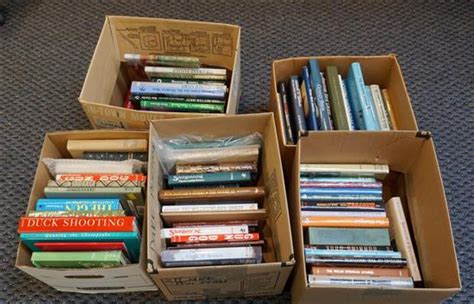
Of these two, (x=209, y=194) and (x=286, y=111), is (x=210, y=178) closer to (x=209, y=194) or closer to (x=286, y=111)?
(x=209, y=194)

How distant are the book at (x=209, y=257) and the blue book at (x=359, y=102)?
0.44 m

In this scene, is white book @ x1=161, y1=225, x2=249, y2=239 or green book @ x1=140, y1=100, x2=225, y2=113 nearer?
white book @ x1=161, y1=225, x2=249, y2=239

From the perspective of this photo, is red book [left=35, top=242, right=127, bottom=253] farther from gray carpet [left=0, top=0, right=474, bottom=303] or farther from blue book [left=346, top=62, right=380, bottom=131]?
blue book [left=346, top=62, right=380, bottom=131]

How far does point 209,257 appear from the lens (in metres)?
0.99

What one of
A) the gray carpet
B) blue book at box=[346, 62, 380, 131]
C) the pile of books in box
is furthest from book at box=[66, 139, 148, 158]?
blue book at box=[346, 62, 380, 131]

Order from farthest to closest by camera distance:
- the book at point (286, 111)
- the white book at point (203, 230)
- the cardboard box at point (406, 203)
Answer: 1. the book at point (286, 111)
2. the white book at point (203, 230)
3. the cardboard box at point (406, 203)

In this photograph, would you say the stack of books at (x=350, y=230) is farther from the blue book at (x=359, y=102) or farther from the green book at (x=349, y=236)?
the blue book at (x=359, y=102)

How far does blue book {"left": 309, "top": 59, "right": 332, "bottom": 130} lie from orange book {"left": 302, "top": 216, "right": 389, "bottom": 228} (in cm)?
23

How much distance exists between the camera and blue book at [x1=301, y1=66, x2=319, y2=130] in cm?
113


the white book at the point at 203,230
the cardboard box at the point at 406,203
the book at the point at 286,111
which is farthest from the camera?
the book at the point at 286,111

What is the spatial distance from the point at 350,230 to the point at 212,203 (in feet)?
1.14

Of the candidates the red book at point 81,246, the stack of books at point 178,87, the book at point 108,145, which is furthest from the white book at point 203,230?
the stack of books at point 178,87

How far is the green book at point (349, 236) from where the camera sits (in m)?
1.03

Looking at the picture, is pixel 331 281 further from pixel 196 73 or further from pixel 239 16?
pixel 239 16
